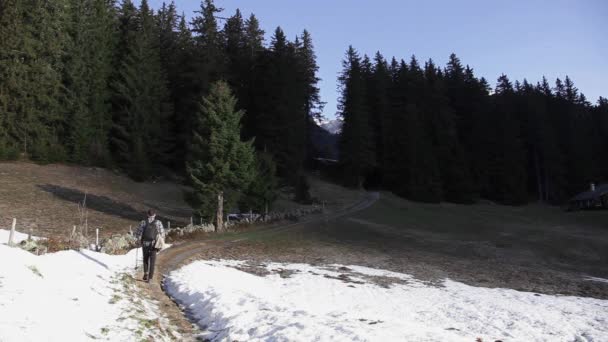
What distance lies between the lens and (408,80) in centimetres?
7775

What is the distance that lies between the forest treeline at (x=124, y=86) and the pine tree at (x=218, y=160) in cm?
1090

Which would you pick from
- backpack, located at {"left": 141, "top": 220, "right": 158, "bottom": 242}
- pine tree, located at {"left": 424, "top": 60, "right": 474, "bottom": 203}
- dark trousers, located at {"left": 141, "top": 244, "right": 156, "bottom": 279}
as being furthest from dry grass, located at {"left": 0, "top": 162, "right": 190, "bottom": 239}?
pine tree, located at {"left": 424, "top": 60, "right": 474, "bottom": 203}

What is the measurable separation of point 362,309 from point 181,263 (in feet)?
28.5

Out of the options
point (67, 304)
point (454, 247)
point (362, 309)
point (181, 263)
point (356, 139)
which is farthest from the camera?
point (356, 139)

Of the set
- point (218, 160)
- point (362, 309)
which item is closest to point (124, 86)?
point (218, 160)

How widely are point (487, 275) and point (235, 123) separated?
59.7ft

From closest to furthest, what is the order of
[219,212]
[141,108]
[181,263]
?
[181,263]
[219,212]
[141,108]

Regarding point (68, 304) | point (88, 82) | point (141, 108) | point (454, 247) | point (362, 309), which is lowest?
point (454, 247)

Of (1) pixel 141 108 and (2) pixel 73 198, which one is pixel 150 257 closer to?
(2) pixel 73 198

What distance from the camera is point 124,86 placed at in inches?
1890

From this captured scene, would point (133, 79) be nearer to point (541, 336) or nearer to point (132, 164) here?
point (132, 164)

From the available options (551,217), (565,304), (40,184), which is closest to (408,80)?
(551,217)

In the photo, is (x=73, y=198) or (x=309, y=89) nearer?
(x=73, y=198)

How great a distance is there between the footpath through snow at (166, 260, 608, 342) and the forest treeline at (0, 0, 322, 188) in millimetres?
27307
